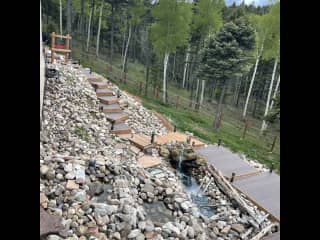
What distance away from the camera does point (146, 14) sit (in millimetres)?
21578

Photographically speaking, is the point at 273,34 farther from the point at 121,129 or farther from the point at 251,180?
the point at 121,129

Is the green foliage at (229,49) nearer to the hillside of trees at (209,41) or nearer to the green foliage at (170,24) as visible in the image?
the hillside of trees at (209,41)

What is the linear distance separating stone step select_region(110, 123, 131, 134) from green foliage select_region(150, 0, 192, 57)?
25.9 ft

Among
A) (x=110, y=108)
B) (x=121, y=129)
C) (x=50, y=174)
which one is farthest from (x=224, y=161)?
(x=50, y=174)

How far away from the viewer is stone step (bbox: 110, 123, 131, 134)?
26.1 feet

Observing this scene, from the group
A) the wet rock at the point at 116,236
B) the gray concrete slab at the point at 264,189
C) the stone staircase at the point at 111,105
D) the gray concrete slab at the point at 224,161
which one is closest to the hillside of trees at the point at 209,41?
the gray concrete slab at the point at 224,161

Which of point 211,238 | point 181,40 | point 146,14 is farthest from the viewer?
point 146,14

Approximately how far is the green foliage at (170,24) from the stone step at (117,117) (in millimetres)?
7310

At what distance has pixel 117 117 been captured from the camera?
28.1 ft

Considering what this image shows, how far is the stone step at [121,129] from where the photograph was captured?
313 inches

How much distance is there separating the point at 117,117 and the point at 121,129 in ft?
2.02
